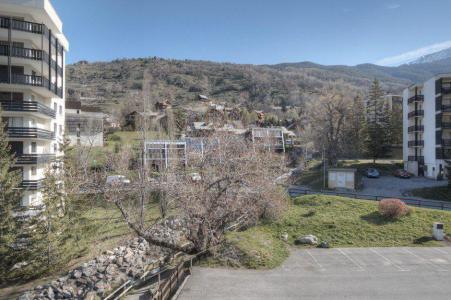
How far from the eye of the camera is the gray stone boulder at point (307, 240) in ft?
75.4

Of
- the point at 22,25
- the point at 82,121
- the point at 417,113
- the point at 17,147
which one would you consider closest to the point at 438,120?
the point at 417,113

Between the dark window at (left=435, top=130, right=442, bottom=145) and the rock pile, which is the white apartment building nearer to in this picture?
the dark window at (left=435, top=130, right=442, bottom=145)

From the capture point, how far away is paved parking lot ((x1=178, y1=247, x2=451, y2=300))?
580 inches

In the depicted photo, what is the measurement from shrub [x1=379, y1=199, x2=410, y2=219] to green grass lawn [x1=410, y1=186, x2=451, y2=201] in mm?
10594

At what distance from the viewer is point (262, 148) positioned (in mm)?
31094

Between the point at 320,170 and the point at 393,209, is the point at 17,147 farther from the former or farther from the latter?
the point at 320,170

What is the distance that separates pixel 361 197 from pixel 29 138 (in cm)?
2928

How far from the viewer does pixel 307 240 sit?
75.9 ft

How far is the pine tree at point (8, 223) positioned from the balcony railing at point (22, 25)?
457 inches

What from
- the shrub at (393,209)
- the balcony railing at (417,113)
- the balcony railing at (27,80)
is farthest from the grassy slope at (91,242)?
the balcony railing at (417,113)

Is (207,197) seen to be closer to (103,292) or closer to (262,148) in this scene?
(103,292)

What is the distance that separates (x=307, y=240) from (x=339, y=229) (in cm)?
322

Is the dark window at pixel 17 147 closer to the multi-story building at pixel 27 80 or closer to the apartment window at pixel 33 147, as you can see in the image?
the multi-story building at pixel 27 80

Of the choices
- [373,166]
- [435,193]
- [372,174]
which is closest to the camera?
[435,193]
